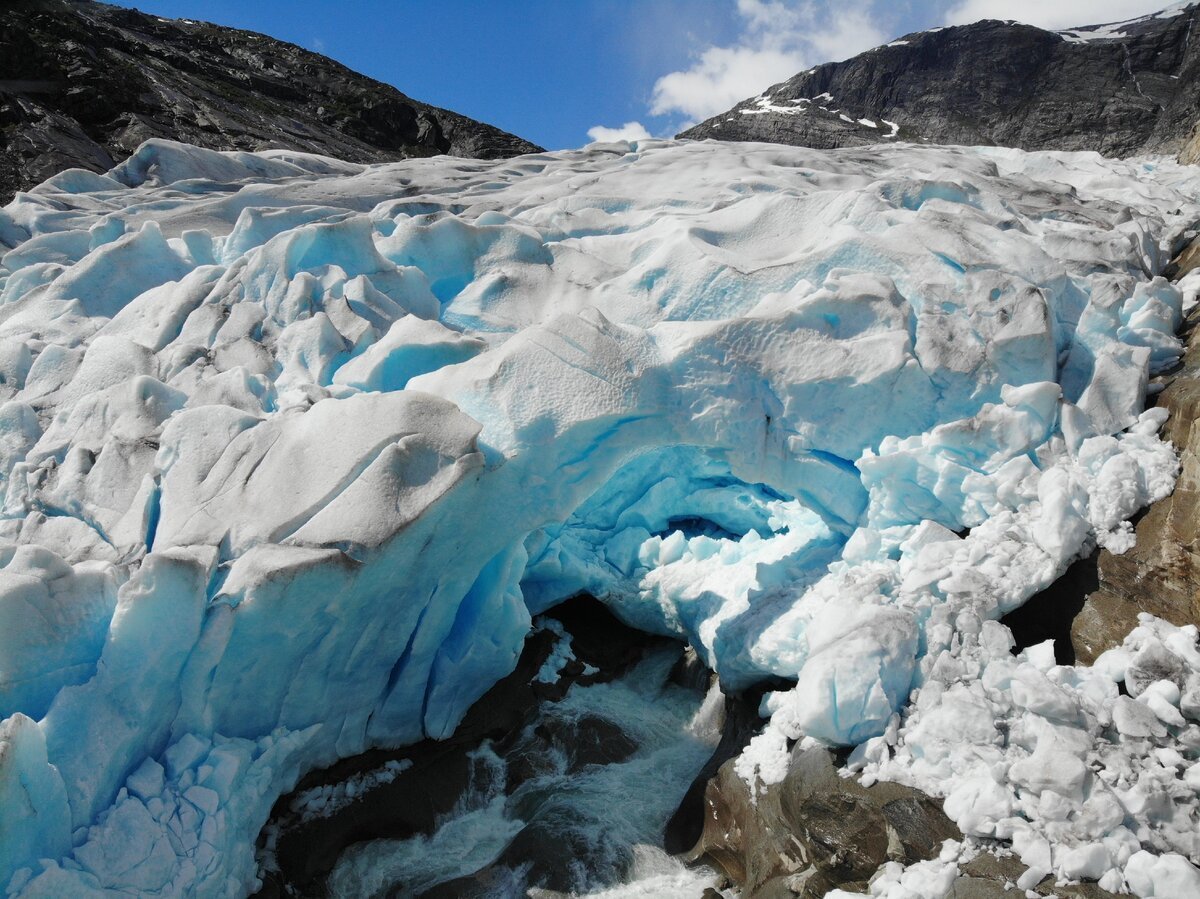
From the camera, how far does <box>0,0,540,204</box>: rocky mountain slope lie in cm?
2100

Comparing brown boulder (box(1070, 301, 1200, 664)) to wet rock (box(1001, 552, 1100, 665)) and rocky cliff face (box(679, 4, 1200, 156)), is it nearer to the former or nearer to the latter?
wet rock (box(1001, 552, 1100, 665))

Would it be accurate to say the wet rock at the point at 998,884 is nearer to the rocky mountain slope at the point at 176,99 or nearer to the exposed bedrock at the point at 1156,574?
the exposed bedrock at the point at 1156,574

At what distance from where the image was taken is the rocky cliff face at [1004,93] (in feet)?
110

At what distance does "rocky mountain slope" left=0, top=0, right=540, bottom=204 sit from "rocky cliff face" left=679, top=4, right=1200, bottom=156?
14.0 m

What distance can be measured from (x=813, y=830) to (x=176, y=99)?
1189 inches

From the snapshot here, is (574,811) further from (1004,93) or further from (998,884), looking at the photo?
(1004,93)

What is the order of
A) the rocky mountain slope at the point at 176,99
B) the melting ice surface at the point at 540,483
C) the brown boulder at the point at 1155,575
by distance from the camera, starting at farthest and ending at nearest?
the rocky mountain slope at the point at 176,99, the brown boulder at the point at 1155,575, the melting ice surface at the point at 540,483

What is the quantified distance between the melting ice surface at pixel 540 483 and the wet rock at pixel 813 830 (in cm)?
24

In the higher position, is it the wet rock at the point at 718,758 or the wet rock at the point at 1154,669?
the wet rock at the point at 1154,669

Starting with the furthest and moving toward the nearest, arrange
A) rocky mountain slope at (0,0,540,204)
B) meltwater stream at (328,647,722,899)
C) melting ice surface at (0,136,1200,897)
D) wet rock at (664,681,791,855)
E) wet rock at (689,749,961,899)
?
rocky mountain slope at (0,0,540,204) → wet rock at (664,681,791,855) → meltwater stream at (328,647,722,899) → melting ice surface at (0,136,1200,897) → wet rock at (689,749,961,899)

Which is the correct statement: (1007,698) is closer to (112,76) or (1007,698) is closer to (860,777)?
(860,777)

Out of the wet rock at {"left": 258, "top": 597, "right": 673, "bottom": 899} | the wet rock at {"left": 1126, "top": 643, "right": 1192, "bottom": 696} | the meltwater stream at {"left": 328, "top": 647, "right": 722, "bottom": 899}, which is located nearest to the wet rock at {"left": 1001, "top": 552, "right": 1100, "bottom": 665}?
the wet rock at {"left": 1126, "top": 643, "right": 1192, "bottom": 696}

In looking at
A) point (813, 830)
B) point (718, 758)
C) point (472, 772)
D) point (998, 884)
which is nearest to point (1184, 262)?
point (718, 758)

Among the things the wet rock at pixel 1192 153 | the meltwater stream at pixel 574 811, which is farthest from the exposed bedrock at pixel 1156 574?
the wet rock at pixel 1192 153
